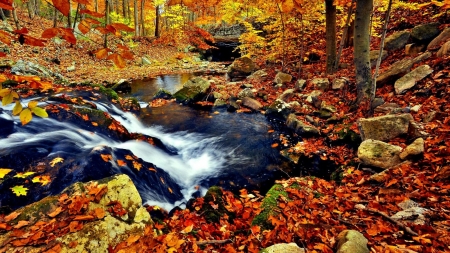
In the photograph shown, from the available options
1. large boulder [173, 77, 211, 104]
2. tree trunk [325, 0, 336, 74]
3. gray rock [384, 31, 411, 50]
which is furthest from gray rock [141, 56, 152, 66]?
gray rock [384, 31, 411, 50]

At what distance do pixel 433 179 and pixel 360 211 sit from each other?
132 centimetres

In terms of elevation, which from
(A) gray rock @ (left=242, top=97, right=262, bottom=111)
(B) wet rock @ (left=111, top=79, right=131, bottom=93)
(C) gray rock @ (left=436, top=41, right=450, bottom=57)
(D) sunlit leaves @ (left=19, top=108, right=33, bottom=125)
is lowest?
(A) gray rock @ (left=242, top=97, right=262, bottom=111)

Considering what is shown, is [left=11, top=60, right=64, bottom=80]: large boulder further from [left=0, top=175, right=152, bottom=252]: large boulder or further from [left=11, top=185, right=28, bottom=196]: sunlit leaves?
[left=0, top=175, right=152, bottom=252]: large boulder

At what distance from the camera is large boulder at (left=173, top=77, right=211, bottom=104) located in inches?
473

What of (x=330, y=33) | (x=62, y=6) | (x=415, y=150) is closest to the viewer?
(x=62, y=6)

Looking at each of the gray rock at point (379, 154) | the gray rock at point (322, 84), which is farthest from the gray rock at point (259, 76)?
the gray rock at point (379, 154)

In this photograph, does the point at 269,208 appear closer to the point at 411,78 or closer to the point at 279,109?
the point at 279,109

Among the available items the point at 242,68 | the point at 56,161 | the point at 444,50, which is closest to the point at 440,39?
the point at 444,50

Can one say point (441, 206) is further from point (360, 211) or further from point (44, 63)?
point (44, 63)

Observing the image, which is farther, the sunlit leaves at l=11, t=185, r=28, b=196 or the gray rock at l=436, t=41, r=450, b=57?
the gray rock at l=436, t=41, r=450, b=57

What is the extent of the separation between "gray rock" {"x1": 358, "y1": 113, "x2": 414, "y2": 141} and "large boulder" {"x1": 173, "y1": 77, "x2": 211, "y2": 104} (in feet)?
26.5

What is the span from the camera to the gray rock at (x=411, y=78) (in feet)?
22.4

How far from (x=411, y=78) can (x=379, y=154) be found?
3801mm

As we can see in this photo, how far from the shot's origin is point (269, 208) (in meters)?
3.88
